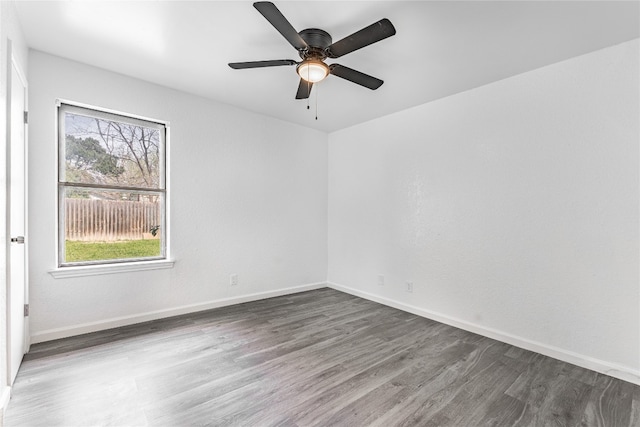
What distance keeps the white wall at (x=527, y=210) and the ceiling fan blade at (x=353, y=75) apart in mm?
1393

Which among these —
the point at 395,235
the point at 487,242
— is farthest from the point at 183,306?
the point at 487,242

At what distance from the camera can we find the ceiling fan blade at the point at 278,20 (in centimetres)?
159

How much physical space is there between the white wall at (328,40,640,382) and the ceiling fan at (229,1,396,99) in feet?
4.76

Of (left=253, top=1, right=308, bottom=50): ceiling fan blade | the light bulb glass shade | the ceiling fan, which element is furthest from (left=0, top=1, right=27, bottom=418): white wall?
the light bulb glass shade

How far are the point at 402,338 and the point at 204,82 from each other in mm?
3367

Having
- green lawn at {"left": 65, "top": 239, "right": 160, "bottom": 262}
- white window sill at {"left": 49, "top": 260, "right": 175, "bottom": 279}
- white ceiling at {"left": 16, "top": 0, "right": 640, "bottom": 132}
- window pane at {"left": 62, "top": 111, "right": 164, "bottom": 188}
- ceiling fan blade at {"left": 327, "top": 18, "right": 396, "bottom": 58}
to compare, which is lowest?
white window sill at {"left": 49, "top": 260, "right": 175, "bottom": 279}

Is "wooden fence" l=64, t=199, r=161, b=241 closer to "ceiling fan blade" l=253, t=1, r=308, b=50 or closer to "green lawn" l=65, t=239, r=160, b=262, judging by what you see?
"green lawn" l=65, t=239, r=160, b=262

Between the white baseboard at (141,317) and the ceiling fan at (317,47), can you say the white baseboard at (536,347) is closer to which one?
the white baseboard at (141,317)

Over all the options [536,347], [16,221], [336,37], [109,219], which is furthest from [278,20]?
[536,347]

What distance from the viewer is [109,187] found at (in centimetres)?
301

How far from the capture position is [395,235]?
3.88 meters

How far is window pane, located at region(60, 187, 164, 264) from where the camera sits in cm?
283

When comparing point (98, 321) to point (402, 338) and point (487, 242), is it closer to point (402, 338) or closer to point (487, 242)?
point (402, 338)

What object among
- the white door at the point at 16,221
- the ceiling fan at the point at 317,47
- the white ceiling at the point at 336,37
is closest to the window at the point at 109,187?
the white door at the point at 16,221
